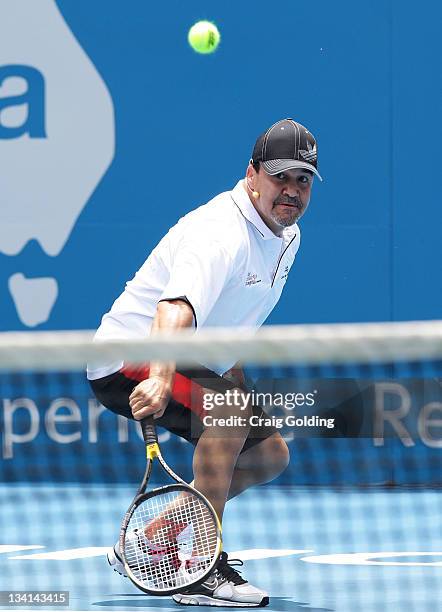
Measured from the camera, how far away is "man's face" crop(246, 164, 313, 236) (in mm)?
4301

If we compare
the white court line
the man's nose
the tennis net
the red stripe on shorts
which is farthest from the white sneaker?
the man's nose

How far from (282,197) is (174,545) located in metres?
1.03

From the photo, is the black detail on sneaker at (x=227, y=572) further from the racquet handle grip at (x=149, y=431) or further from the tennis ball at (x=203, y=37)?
the tennis ball at (x=203, y=37)

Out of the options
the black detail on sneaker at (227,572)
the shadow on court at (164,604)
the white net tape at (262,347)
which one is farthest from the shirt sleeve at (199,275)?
the white net tape at (262,347)

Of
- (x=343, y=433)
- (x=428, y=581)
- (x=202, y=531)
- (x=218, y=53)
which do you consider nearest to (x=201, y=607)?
(x=202, y=531)

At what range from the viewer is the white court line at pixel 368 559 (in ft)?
16.0

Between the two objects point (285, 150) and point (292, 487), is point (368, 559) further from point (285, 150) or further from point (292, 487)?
point (292, 487)

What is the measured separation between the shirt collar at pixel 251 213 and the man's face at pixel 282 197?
17mm

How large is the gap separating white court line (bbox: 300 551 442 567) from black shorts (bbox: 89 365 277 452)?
0.71 meters

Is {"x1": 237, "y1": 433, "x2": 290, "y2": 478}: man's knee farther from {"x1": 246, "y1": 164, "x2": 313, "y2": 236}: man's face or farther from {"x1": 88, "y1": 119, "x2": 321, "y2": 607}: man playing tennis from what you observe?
{"x1": 246, "y1": 164, "x2": 313, "y2": 236}: man's face

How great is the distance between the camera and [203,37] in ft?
22.5

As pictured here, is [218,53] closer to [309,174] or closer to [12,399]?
[12,399]

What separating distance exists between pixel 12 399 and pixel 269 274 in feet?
8.06

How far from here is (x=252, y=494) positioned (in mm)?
6758
